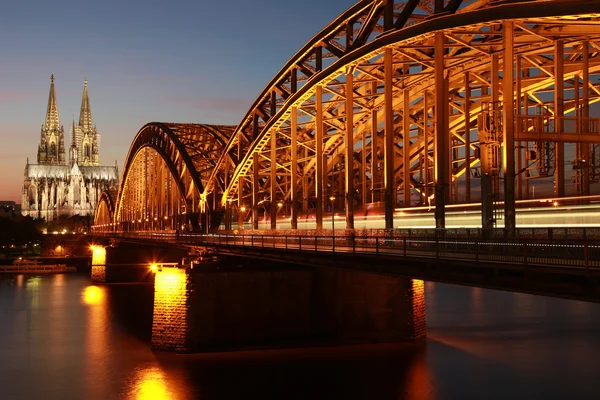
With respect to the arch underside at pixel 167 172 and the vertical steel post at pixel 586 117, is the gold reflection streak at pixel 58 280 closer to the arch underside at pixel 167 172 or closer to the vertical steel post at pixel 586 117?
the arch underside at pixel 167 172

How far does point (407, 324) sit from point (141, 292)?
164ft

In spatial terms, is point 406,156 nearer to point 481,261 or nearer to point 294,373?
point 294,373

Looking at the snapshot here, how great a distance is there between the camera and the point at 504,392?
1457 inches

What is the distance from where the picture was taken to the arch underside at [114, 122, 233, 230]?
310ft

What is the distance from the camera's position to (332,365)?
4162cm

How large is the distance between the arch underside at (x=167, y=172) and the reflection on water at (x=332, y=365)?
3507 centimetres

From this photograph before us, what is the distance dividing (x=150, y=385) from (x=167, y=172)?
8258 centimetres

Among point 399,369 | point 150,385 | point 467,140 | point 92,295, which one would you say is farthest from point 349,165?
point 92,295

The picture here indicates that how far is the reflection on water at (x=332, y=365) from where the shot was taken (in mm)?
37875

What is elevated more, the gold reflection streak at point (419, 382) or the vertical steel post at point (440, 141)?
the vertical steel post at point (440, 141)

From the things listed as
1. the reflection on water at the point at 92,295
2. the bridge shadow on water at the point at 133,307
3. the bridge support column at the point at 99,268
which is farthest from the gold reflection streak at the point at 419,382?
the bridge support column at the point at 99,268

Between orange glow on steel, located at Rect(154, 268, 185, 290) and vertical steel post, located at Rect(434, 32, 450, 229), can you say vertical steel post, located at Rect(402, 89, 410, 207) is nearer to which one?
vertical steel post, located at Rect(434, 32, 450, 229)

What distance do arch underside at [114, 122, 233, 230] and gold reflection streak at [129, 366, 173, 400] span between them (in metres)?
45.1

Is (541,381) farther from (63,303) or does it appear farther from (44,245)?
(44,245)
